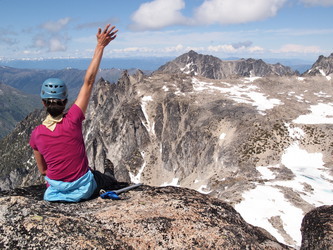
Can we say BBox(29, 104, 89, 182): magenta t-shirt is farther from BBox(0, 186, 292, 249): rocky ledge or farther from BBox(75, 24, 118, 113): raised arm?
BBox(0, 186, 292, 249): rocky ledge

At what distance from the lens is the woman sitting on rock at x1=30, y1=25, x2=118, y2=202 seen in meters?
8.73

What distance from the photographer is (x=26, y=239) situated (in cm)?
793

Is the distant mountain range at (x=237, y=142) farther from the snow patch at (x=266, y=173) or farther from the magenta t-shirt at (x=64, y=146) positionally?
the magenta t-shirt at (x=64, y=146)

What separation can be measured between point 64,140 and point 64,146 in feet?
0.82

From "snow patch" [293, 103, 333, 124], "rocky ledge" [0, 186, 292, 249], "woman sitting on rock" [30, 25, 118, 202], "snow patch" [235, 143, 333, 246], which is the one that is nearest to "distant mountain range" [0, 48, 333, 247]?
"snow patch" [235, 143, 333, 246]

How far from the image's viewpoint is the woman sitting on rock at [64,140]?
8.73 m

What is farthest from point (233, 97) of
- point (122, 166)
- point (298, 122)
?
point (122, 166)

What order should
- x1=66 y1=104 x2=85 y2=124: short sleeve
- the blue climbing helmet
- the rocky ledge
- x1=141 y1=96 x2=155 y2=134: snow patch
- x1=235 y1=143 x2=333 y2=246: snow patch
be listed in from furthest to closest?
x1=141 y1=96 x2=155 y2=134: snow patch < x1=235 y1=143 x2=333 y2=246: snow patch < x1=66 y1=104 x2=85 y2=124: short sleeve < the blue climbing helmet < the rocky ledge

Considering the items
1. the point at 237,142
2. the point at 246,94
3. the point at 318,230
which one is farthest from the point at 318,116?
the point at 318,230

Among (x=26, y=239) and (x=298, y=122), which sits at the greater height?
(x=26, y=239)

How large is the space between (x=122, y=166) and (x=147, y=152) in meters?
15.0

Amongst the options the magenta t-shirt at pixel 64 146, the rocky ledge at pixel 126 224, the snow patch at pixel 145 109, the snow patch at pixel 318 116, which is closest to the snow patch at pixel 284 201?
the rocky ledge at pixel 126 224

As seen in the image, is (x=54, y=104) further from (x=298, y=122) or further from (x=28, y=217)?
(x=298, y=122)

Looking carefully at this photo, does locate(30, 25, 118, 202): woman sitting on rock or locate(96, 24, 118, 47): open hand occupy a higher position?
locate(96, 24, 118, 47): open hand
